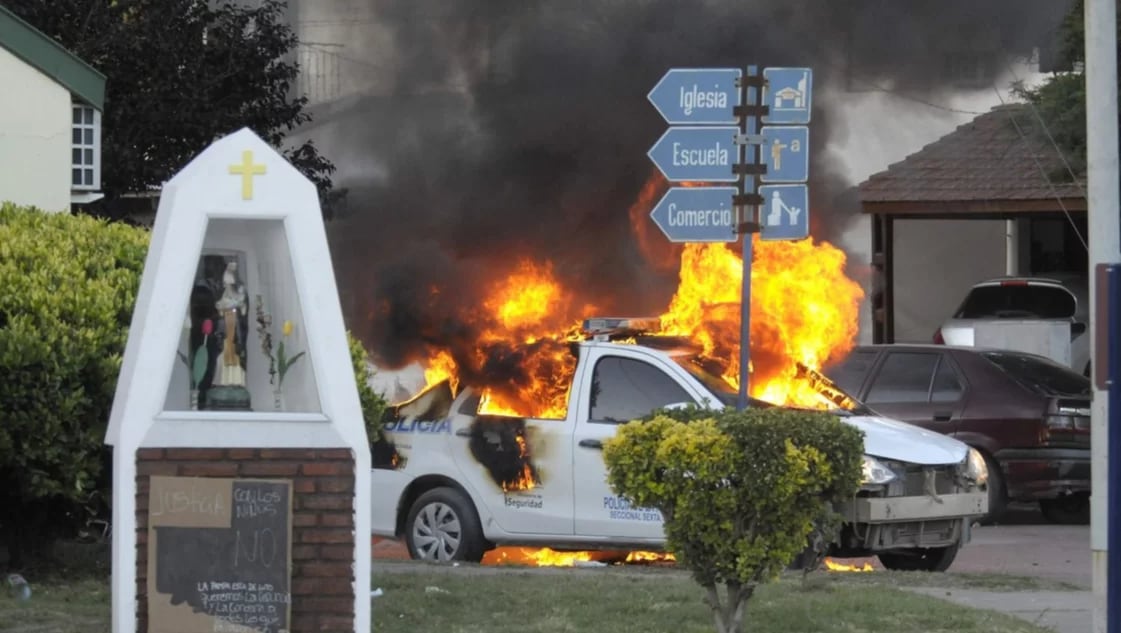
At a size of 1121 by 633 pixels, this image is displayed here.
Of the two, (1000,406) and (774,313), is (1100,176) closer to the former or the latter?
(774,313)

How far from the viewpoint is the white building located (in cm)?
1150

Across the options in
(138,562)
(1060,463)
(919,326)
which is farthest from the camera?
(919,326)

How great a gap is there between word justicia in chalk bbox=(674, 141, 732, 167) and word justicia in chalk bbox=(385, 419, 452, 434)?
10.4 feet

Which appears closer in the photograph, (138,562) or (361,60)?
(138,562)

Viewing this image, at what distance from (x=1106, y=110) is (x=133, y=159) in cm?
1027

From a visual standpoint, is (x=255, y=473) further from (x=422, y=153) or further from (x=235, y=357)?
(x=422, y=153)

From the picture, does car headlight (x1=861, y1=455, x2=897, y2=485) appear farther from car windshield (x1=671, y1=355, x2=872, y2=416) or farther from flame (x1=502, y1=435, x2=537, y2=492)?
flame (x1=502, y1=435, x2=537, y2=492)

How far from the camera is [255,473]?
6.98 metres

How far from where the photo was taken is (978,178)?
18.1 m

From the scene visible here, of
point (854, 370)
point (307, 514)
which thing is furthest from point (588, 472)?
point (854, 370)

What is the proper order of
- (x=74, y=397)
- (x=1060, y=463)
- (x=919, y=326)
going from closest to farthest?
(x=74, y=397) → (x=1060, y=463) → (x=919, y=326)

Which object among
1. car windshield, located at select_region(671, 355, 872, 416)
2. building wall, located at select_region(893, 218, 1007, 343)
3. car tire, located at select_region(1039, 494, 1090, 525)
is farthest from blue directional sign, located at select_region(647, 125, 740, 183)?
building wall, located at select_region(893, 218, 1007, 343)

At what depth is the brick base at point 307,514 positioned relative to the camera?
6.95m

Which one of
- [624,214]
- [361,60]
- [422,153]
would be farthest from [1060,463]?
[361,60]
